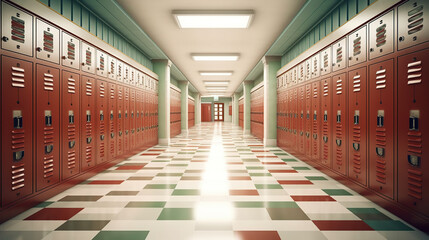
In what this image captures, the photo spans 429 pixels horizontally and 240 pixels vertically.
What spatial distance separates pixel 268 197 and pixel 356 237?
1.10m

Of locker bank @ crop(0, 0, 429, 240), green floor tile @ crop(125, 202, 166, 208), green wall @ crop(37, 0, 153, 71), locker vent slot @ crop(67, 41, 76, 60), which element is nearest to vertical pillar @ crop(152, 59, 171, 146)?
green wall @ crop(37, 0, 153, 71)

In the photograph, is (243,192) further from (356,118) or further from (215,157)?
→ (215,157)

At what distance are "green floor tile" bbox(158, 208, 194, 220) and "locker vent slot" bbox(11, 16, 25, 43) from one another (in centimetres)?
222

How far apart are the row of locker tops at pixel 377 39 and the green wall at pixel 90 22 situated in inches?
155

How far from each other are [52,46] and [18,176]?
59.6 inches

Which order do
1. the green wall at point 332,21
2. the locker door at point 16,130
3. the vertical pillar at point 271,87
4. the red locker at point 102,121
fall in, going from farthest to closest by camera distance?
the vertical pillar at point 271,87 < the red locker at point 102,121 < the green wall at point 332,21 < the locker door at point 16,130

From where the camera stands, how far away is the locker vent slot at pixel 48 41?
2795 mm

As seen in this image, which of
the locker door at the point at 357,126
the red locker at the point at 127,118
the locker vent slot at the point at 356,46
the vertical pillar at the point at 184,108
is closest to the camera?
the locker door at the point at 357,126

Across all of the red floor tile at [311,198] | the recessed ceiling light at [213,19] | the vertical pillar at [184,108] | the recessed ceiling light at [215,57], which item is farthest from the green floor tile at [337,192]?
the vertical pillar at [184,108]

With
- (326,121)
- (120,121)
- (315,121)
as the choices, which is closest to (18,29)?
(120,121)

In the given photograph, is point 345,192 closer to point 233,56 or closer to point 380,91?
point 380,91

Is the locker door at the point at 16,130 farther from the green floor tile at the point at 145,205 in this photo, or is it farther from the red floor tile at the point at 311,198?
the red floor tile at the point at 311,198

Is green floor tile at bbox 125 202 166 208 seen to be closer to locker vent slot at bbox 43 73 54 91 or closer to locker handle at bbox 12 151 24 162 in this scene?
locker handle at bbox 12 151 24 162

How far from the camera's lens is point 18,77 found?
2.42 meters
